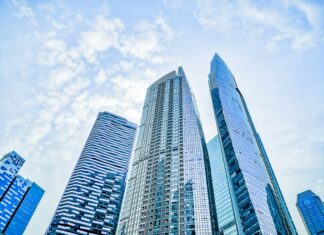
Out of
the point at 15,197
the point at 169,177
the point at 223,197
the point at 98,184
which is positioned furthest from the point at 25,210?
the point at 223,197

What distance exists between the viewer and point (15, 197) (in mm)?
146750

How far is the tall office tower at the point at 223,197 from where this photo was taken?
333 feet

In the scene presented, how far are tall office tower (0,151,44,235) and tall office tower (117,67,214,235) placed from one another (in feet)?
241

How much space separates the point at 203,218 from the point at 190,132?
154ft

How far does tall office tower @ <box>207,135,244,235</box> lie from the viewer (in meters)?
102

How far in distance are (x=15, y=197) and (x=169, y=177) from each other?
99.5 meters

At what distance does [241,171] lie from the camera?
363ft

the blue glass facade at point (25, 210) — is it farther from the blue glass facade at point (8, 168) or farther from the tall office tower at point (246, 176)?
the tall office tower at point (246, 176)

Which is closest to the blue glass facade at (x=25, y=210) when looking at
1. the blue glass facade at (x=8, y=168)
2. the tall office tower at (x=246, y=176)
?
the blue glass facade at (x=8, y=168)

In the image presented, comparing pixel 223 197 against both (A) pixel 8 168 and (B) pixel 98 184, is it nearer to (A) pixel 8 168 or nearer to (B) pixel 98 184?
(B) pixel 98 184

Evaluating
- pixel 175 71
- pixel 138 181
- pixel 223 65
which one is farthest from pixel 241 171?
pixel 223 65

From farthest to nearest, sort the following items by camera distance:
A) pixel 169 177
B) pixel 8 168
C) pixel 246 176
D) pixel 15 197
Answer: pixel 8 168 → pixel 15 197 → pixel 246 176 → pixel 169 177

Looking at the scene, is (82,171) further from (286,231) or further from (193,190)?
(286,231)

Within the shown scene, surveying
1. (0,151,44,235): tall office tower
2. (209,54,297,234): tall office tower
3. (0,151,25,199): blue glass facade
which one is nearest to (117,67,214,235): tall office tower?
(209,54,297,234): tall office tower
